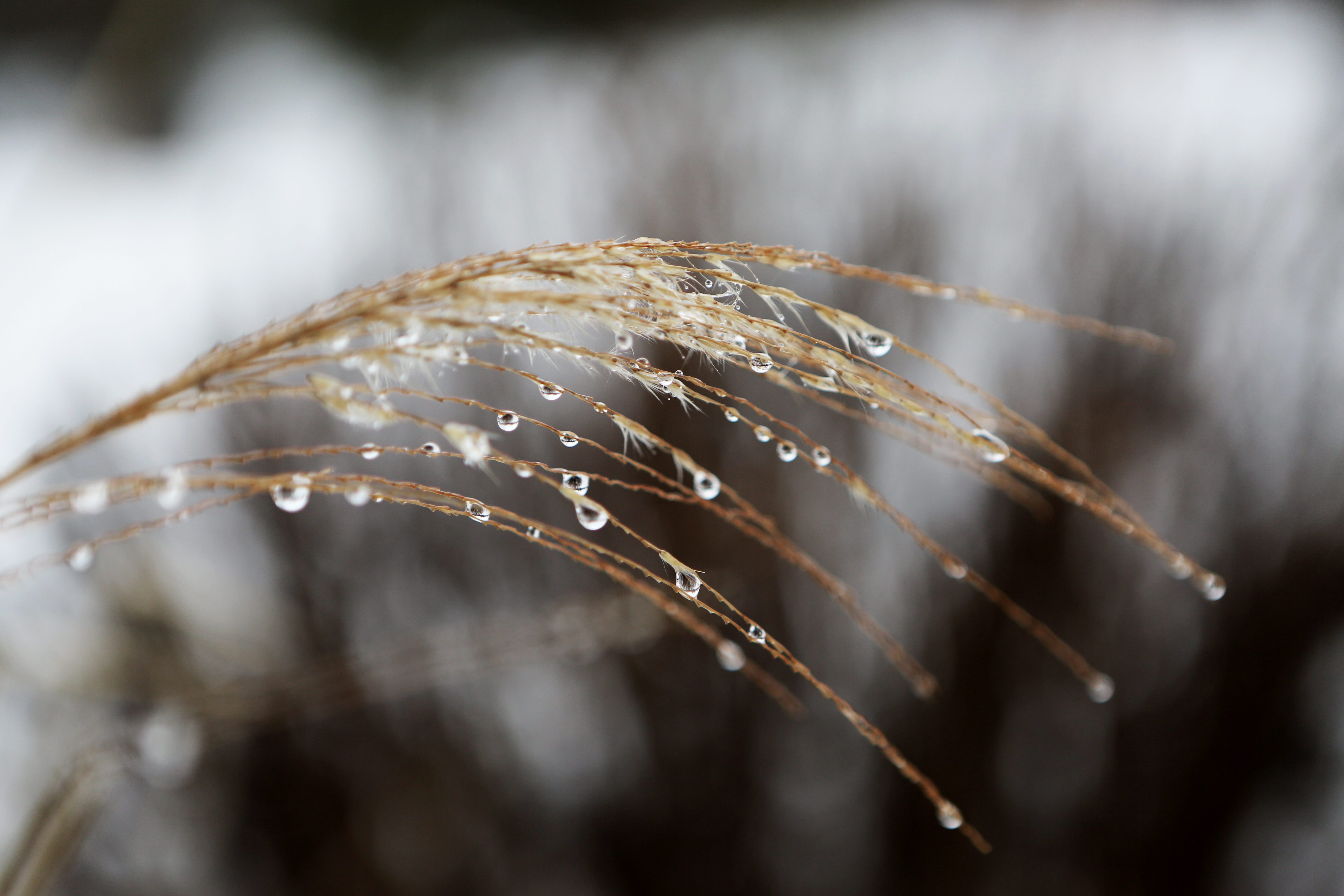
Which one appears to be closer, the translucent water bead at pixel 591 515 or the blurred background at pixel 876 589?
the translucent water bead at pixel 591 515

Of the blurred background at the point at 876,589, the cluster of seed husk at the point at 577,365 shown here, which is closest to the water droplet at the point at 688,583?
the cluster of seed husk at the point at 577,365

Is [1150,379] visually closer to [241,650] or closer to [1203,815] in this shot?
[1203,815]

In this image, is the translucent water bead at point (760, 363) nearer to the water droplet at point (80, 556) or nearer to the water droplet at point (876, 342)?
the water droplet at point (876, 342)

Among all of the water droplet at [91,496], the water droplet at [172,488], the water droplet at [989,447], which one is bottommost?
the water droplet at [91,496]

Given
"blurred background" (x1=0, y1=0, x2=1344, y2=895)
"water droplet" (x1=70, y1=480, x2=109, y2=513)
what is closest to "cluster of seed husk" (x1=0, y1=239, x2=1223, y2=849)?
"water droplet" (x1=70, y1=480, x2=109, y2=513)

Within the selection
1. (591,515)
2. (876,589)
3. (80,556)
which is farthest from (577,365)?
(876,589)

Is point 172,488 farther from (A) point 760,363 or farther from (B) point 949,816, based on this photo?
(B) point 949,816
